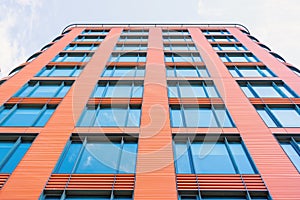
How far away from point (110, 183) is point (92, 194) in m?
0.78

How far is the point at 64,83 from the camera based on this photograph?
18844mm

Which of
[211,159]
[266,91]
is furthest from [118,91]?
[266,91]

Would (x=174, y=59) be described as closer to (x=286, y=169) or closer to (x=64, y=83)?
(x=64, y=83)

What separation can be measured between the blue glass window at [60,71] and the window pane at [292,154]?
14.2 metres

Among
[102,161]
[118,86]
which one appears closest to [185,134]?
[102,161]

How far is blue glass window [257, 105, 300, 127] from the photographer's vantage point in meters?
14.5

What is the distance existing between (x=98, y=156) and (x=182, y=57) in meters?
13.3

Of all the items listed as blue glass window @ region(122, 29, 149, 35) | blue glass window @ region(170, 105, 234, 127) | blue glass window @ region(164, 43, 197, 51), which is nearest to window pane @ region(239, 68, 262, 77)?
blue glass window @ region(164, 43, 197, 51)

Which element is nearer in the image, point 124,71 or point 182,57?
point 124,71

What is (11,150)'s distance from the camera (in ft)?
41.3

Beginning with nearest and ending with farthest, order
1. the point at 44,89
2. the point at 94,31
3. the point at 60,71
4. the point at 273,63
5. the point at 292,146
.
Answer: the point at 292,146 → the point at 44,89 → the point at 60,71 → the point at 273,63 → the point at 94,31

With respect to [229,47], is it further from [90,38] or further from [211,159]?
[211,159]

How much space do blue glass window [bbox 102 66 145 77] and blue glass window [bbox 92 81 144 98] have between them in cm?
120

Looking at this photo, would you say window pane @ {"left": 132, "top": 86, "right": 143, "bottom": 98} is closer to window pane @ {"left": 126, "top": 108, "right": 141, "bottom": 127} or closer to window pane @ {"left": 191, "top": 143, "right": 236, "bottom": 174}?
window pane @ {"left": 126, "top": 108, "right": 141, "bottom": 127}
